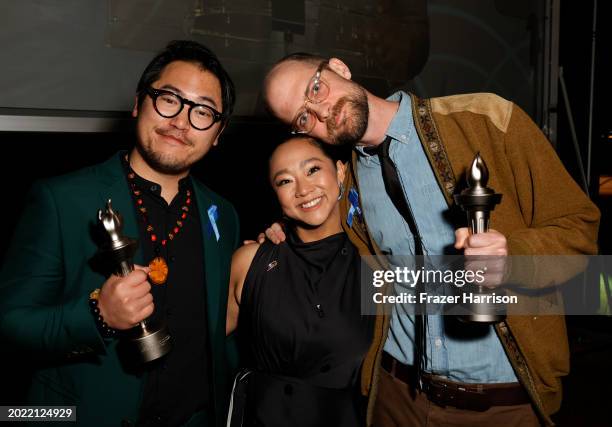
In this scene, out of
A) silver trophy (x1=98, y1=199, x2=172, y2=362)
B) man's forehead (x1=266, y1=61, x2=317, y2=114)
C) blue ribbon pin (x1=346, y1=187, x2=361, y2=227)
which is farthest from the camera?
blue ribbon pin (x1=346, y1=187, x2=361, y2=227)

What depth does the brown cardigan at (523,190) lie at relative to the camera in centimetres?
172

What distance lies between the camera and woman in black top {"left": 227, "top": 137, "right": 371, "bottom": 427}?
6.61 ft

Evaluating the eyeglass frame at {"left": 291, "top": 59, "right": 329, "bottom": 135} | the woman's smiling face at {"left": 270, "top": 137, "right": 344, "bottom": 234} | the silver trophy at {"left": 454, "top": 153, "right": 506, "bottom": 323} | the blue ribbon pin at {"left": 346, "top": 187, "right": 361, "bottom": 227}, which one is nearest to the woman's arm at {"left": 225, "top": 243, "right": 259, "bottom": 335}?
the woman's smiling face at {"left": 270, "top": 137, "right": 344, "bottom": 234}

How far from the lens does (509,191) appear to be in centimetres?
182

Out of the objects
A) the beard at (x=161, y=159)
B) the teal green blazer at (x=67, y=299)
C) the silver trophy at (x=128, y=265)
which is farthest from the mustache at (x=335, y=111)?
the silver trophy at (x=128, y=265)

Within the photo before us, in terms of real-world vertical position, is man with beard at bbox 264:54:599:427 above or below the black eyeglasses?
below

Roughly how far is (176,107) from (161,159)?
0.21 metres

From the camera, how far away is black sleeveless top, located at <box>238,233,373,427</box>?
200cm

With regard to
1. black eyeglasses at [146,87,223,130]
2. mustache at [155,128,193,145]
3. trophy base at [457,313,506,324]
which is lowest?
trophy base at [457,313,506,324]

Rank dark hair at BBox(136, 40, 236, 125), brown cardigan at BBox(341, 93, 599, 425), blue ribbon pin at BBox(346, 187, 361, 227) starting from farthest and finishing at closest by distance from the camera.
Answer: blue ribbon pin at BBox(346, 187, 361, 227) → dark hair at BBox(136, 40, 236, 125) → brown cardigan at BBox(341, 93, 599, 425)

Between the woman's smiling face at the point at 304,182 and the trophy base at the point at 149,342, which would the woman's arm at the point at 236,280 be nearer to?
the woman's smiling face at the point at 304,182

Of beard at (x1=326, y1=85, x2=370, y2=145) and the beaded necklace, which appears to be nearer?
the beaded necklace

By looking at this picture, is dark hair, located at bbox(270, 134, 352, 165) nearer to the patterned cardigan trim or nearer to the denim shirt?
the denim shirt

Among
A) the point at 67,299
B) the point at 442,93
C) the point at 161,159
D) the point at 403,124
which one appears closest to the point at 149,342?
the point at 67,299
